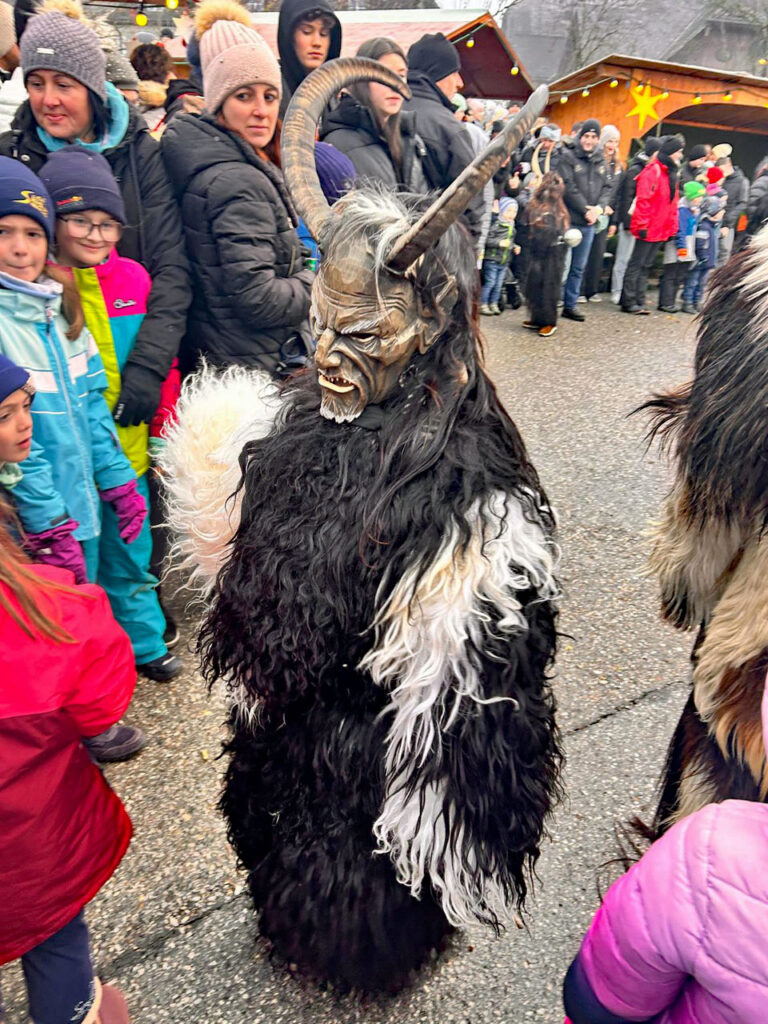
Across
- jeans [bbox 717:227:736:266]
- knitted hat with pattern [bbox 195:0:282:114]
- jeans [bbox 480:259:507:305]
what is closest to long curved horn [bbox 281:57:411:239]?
knitted hat with pattern [bbox 195:0:282:114]

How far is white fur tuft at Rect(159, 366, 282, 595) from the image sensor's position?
159cm

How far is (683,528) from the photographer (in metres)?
1.51

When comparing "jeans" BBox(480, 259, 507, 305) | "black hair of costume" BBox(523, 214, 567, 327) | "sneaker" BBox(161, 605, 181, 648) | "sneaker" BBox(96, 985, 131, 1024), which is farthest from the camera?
"jeans" BBox(480, 259, 507, 305)

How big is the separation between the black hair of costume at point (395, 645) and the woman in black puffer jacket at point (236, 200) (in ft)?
4.00

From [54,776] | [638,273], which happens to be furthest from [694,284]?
[54,776]

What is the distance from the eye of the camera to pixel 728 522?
134 centimetres

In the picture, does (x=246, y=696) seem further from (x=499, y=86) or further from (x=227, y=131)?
(x=499, y=86)

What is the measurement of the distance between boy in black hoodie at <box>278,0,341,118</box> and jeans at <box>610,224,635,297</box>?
595 cm

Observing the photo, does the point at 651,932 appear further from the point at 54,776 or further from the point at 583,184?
the point at 583,184

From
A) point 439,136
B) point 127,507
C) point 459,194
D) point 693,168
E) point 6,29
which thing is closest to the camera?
point 459,194

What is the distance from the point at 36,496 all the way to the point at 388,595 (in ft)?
3.94

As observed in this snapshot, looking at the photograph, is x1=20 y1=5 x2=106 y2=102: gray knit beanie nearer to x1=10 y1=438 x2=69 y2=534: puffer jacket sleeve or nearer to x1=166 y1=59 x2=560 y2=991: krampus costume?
x1=10 y1=438 x2=69 y2=534: puffer jacket sleeve

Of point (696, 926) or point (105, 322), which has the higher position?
point (105, 322)

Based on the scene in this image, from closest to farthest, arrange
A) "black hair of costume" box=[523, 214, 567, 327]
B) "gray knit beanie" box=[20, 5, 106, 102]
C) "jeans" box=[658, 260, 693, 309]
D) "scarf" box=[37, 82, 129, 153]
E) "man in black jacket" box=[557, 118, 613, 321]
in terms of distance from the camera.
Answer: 1. "gray knit beanie" box=[20, 5, 106, 102]
2. "scarf" box=[37, 82, 129, 153]
3. "black hair of costume" box=[523, 214, 567, 327]
4. "man in black jacket" box=[557, 118, 613, 321]
5. "jeans" box=[658, 260, 693, 309]
